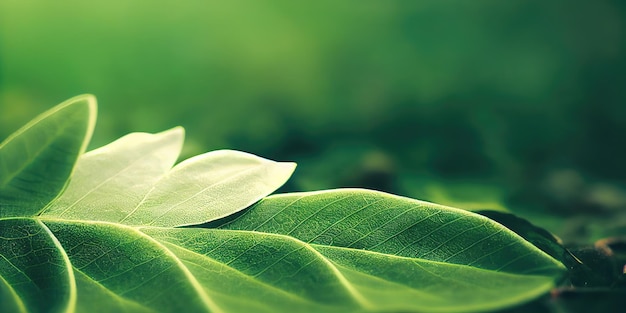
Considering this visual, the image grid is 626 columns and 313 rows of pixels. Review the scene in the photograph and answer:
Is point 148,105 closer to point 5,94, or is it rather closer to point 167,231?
point 5,94

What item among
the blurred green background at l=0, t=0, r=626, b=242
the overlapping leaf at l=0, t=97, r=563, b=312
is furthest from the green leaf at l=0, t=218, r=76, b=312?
the blurred green background at l=0, t=0, r=626, b=242

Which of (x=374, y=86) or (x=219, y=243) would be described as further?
(x=374, y=86)

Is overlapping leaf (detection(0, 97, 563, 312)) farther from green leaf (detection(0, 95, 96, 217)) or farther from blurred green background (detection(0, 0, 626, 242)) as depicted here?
blurred green background (detection(0, 0, 626, 242))

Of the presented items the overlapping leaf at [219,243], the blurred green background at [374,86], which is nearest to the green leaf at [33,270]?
the overlapping leaf at [219,243]

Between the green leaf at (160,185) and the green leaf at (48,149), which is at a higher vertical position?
the green leaf at (48,149)

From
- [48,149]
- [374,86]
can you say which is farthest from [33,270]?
[374,86]

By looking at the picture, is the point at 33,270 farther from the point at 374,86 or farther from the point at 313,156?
the point at 374,86

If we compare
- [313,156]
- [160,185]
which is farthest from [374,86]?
[160,185]

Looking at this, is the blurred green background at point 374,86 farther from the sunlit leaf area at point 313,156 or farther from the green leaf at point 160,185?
the green leaf at point 160,185
